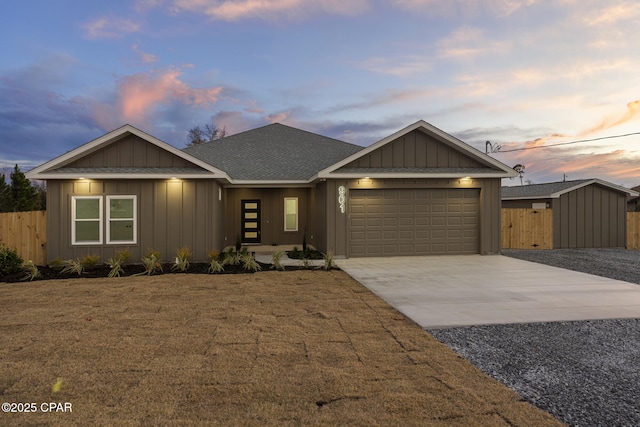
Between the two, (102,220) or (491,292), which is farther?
(102,220)

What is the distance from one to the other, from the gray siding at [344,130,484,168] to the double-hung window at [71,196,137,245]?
A: 745 centimetres

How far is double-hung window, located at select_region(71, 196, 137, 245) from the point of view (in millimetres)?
10883

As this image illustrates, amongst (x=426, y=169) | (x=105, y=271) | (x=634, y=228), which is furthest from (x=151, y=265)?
(x=634, y=228)

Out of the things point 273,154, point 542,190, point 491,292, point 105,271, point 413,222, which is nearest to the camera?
point 491,292

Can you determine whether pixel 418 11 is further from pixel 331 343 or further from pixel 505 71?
pixel 331 343

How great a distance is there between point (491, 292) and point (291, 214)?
10.3 m

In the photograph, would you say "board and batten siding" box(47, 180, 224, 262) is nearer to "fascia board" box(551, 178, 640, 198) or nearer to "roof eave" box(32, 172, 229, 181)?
"roof eave" box(32, 172, 229, 181)

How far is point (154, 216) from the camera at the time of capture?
1116 centimetres

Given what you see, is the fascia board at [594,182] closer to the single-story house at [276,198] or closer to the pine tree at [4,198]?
the single-story house at [276,198]

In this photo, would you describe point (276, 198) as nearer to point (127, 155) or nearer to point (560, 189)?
point (127, 155)

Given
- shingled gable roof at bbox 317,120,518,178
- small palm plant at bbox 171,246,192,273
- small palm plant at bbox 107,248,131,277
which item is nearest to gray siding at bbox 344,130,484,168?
shingled gable roof at bbox 317,120,518,178

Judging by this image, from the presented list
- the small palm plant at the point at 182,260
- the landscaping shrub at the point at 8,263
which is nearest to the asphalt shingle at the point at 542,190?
the small palm plant at the point at 182,260

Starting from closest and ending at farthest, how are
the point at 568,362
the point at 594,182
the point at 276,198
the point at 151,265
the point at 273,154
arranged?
the point at 568,362 < the point at 151,265 < the point at 594,182 < the point at 276,198 < the point at 273,154

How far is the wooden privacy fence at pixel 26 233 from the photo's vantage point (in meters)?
10.8
